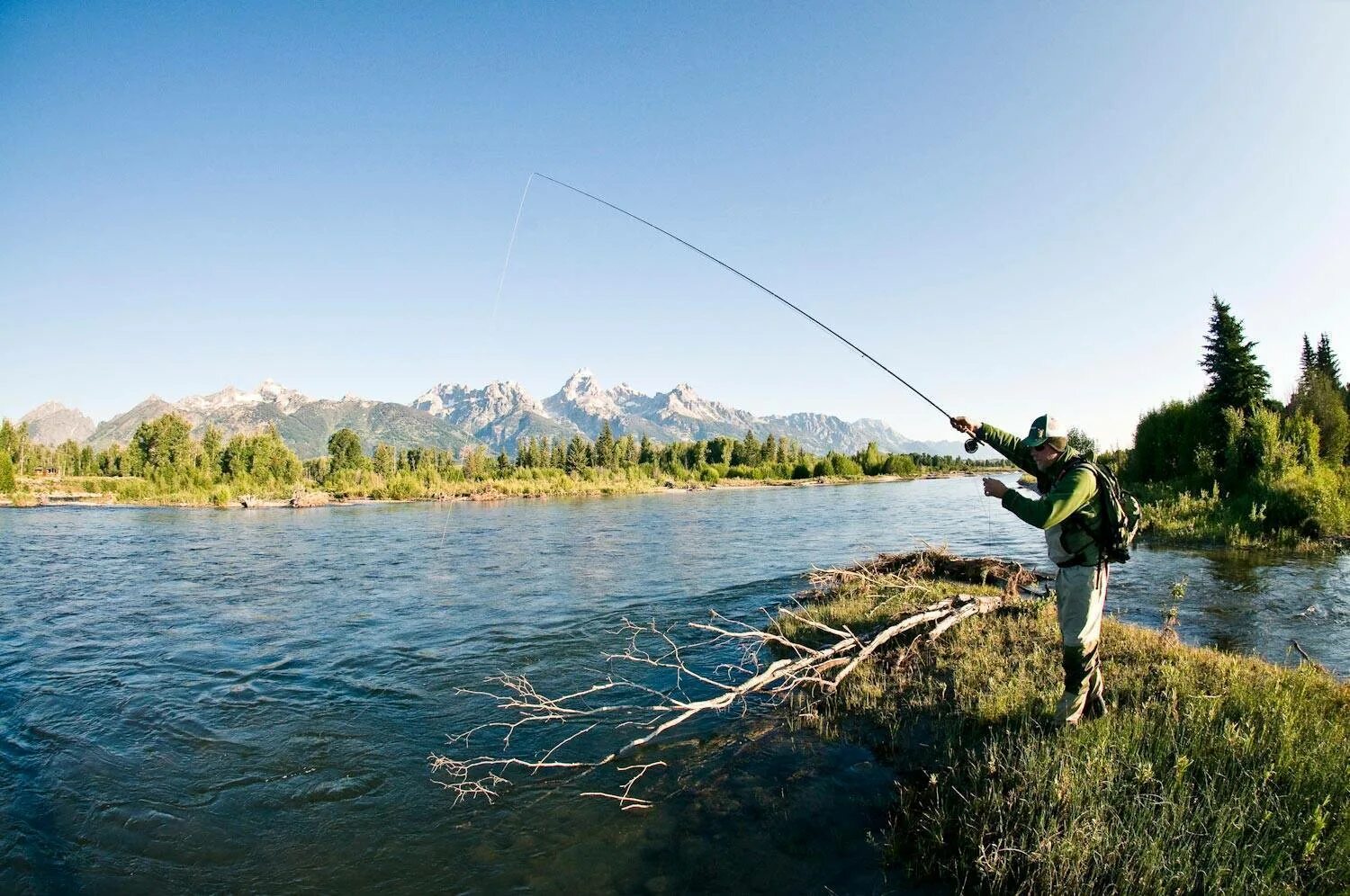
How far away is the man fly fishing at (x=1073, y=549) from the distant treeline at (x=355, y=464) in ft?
219

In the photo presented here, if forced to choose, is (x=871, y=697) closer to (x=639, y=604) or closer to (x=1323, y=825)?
(x=1323, y=825)

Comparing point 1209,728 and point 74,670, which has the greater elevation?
point 1209,728

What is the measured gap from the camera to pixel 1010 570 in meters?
Result: 14.2

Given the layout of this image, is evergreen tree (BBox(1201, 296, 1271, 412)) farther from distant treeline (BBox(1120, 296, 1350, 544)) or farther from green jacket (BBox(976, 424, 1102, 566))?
A: green jacket (BBox(976, 424, 1102, 566))

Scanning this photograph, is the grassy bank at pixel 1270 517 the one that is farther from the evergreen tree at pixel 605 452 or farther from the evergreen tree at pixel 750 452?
the evergreen tree at pixel 750 452

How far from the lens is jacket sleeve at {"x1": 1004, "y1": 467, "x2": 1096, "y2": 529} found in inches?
209

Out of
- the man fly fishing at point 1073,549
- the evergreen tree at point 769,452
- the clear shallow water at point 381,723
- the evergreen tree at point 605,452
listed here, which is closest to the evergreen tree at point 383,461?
the evergreen tree at point 605,452

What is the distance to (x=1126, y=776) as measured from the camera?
5105 millimetres

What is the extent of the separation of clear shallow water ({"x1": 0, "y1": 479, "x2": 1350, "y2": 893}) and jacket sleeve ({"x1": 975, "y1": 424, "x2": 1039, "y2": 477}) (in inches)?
139

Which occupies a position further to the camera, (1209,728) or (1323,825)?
(1209,728)

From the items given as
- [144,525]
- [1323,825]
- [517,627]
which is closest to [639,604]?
[517,627]

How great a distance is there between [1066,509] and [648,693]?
6.32 m

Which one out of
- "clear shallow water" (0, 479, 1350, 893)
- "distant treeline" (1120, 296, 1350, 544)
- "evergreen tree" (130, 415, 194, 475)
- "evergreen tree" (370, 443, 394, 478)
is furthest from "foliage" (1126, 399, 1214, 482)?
"evergreen tree" (130, 415, 194, 475)

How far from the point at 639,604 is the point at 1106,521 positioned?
36.6 ft
